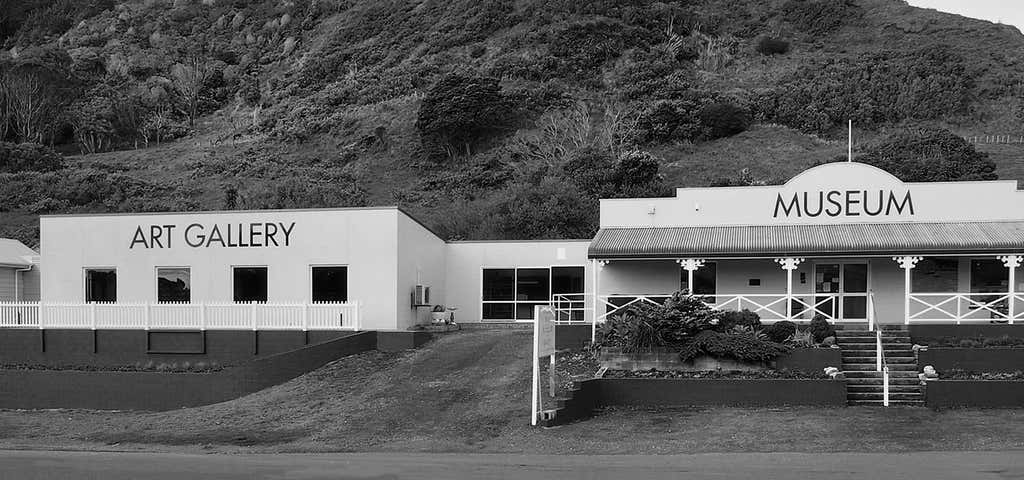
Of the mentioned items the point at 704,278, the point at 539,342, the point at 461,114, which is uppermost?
the point at 461,114

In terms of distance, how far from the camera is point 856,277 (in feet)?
87.4

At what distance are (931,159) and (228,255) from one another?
126 feet

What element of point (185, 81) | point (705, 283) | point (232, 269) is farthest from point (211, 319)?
point (185, 81)

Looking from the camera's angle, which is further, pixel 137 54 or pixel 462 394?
pixel 137 54

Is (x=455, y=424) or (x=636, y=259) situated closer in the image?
(x=455, y=424)

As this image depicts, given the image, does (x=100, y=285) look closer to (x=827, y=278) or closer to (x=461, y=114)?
(x=827, y=278)

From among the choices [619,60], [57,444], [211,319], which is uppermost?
[619,60]

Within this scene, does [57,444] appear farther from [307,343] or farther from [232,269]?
[232,269]

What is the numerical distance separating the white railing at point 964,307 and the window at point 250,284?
1653 cm

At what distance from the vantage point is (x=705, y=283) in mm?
27766

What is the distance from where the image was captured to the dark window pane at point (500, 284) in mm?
30531

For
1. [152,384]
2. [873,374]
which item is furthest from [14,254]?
[873,374]

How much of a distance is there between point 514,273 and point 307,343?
7.74m

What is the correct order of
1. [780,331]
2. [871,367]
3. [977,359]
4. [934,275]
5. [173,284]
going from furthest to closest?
[173,284] → [934,275] → [780,331] → [871,367] → [977,359]
